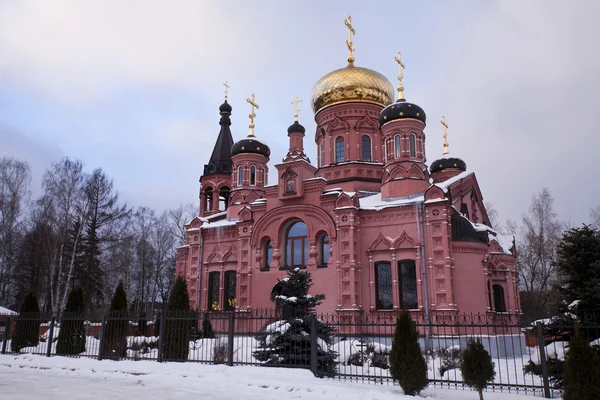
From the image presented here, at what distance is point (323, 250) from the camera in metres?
19.2

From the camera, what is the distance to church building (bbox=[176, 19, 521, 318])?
17.4 meters

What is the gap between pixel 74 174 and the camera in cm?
2562

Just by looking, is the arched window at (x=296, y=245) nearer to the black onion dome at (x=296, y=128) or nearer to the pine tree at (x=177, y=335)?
the black onion dome at (x=296, y=128)

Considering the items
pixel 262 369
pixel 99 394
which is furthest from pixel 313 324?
pixel 99 394

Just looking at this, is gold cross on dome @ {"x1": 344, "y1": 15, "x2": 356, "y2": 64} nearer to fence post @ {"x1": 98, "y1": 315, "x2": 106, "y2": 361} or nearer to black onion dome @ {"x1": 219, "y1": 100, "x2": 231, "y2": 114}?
black onion dome @ {"x1": 219, "y1": 100, "x2": 231, "y2": 114}

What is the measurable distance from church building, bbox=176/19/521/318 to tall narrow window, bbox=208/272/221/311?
0.15 feet

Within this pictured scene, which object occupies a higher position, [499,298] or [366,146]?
[366,146]

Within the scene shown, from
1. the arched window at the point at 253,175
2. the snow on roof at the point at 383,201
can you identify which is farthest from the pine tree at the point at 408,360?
the arched window at the point at 253,175

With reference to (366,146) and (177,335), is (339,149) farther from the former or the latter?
(177,335)

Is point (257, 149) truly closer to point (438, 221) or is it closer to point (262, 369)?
point (438, 221)

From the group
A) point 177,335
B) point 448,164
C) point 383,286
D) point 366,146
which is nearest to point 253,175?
point 366,146

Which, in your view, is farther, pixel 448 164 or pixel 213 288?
pixel 448 164

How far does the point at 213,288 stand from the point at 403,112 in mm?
11218

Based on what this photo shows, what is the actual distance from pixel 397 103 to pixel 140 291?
2471 cm
